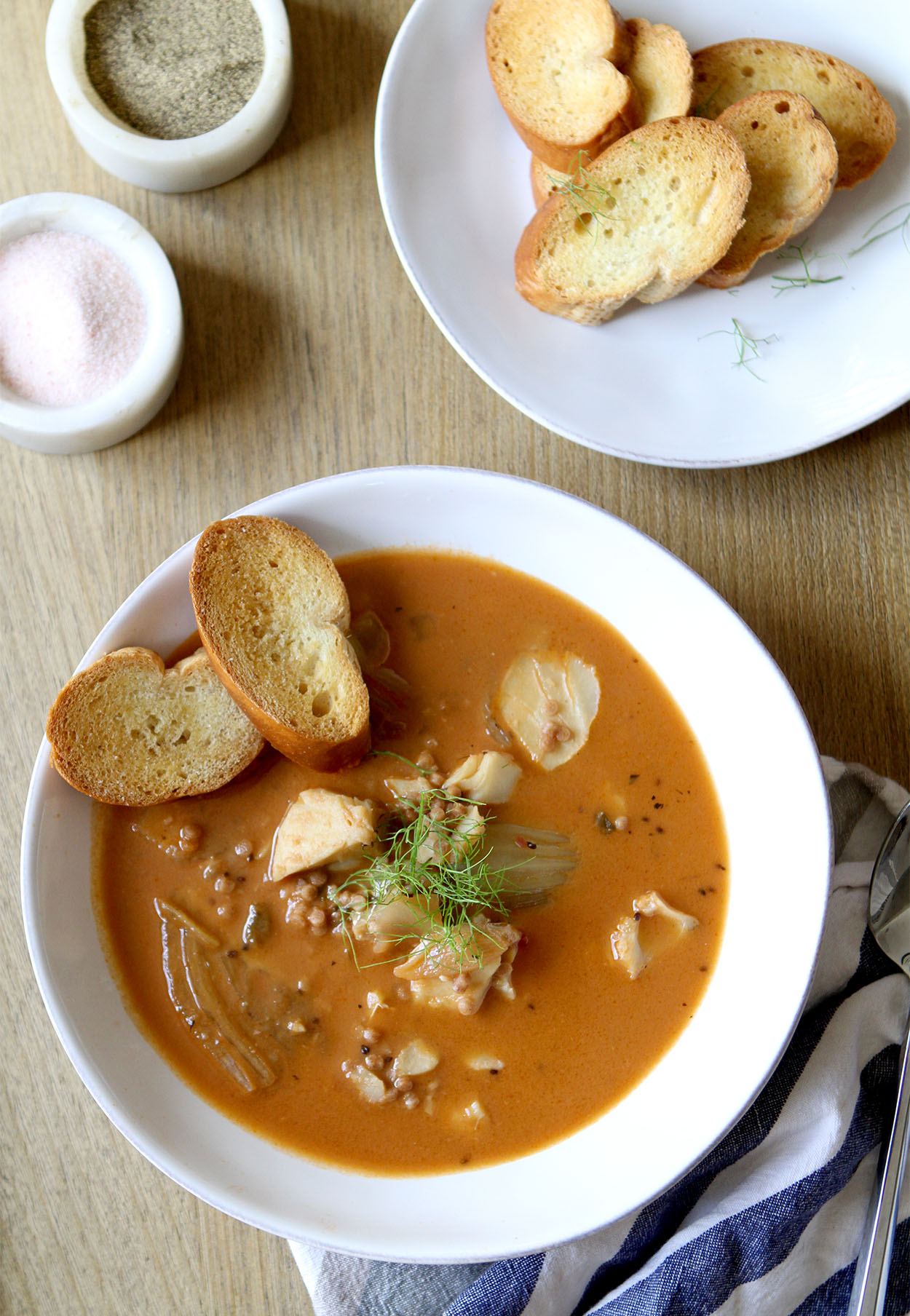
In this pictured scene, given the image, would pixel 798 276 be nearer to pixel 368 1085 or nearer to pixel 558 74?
pixel 558 74

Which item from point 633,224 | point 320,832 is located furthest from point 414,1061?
point 633,224

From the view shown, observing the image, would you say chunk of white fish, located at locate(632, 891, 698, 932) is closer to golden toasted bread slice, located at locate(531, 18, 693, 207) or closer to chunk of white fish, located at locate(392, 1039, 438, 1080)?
chunk of white fish, located at locate(392, 1039, 438, 1080)

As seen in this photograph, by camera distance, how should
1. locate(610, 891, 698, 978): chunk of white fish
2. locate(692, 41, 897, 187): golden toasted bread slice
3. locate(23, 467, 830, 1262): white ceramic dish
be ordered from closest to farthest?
1. locate(23, 467, 830, 1262): white ceramic dish
2. locate(610, 891, 698, 978): chunk of white fish
3. locate(692, 41, 897, 187): golden toasted bread slice

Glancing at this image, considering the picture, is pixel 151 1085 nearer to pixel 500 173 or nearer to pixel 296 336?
pixel 296 336

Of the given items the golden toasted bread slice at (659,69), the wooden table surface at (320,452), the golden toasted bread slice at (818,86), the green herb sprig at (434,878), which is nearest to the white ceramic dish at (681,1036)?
the wooden table surface at (320,452)

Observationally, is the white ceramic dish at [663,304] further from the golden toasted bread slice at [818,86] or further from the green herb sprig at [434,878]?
the green herb sprig at [434,878]

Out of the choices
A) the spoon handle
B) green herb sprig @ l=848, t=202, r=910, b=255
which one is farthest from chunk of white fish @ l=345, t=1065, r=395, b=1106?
green herb sprig @ l=848, t=202, r=910, b=255
